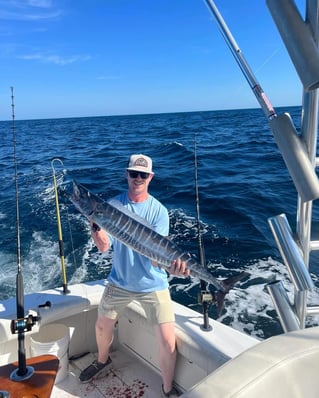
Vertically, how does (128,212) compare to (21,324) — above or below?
above

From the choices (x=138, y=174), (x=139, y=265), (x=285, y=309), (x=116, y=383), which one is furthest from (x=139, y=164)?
(x=116, y=383)

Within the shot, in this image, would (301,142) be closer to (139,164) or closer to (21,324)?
(139,164)

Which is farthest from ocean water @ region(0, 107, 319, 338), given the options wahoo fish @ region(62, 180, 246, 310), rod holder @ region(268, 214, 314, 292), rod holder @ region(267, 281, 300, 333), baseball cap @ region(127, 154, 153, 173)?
rod holder @ region(268, 214, 314, 292)

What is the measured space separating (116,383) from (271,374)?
223 centimetres

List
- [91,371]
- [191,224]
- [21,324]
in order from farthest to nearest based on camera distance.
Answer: [191,224] → [91,371] → [21,324]

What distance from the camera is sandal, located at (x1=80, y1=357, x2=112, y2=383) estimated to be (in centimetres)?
296

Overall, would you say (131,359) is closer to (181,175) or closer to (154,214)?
(154,214)

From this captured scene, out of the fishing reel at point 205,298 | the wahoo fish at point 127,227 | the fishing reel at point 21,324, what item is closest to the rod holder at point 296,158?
the wahoo fish at point 127,227

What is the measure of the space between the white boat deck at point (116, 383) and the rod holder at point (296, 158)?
2.52m

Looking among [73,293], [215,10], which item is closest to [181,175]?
[73,293]

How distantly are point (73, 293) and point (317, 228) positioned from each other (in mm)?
4950

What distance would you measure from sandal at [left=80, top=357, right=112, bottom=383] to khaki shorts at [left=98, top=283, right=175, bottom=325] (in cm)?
53

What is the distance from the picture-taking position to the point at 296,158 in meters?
1.05

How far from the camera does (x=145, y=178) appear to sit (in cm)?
277
